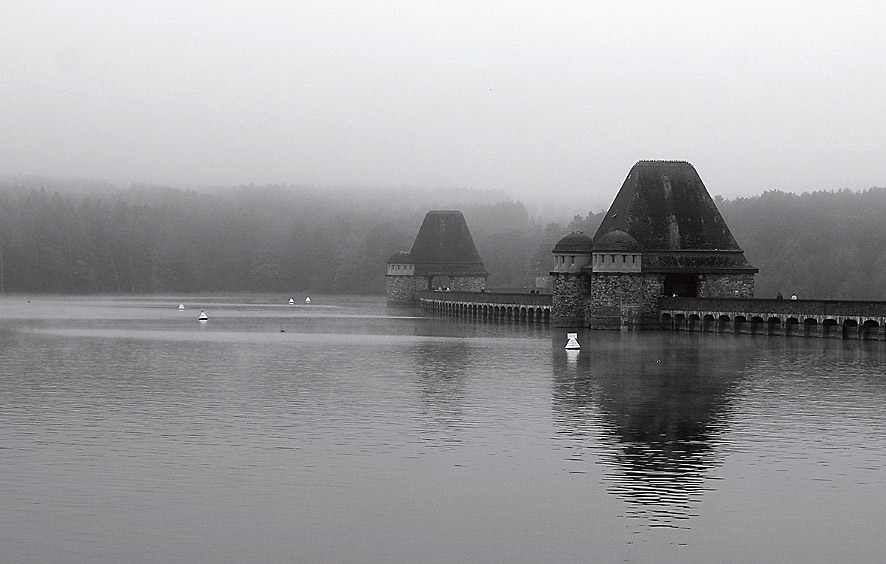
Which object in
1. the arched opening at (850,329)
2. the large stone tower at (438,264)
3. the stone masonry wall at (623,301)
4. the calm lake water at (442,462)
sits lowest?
the calm lake water at (442,462)

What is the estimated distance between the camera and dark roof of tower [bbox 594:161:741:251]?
59281 millimetres

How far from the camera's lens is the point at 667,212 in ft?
198

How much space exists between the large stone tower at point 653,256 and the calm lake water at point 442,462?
17151mm

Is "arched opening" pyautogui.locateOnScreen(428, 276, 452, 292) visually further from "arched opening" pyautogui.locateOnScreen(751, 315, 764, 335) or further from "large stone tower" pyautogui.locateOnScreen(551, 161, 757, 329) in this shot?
"arched opening" pyautogui.locateOnScreen(751, 315, 764, 335)

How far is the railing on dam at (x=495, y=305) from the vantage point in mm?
68188

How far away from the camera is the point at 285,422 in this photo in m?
23.5

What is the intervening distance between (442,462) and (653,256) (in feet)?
131

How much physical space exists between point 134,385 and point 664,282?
106 feet

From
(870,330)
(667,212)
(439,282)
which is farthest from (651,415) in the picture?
(439,282)

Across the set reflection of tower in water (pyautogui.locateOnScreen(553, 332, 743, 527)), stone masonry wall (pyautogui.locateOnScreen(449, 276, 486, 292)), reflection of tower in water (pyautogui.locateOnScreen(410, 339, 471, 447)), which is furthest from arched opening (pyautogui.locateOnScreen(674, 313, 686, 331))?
stone masonry wall (pyautogui.locateOnScreen(449, 276, 486, 292))

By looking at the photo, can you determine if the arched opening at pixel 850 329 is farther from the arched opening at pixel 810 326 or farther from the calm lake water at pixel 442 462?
the calm lake water at pixel 442 462

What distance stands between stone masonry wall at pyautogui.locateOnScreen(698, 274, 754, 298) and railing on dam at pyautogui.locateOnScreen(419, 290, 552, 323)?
941 cm

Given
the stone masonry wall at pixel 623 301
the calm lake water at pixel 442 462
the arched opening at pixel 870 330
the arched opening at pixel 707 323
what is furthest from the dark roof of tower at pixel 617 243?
the calm lake water at pixel 442 462

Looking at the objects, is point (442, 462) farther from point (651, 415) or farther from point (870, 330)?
point (870, 330)
